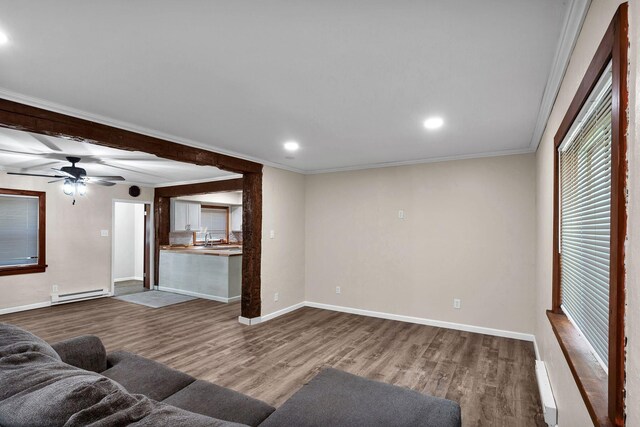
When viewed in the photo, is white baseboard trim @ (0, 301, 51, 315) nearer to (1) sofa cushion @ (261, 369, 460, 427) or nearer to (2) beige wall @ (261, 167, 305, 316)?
(2) beige wall @ (261, 167, 305, 316)

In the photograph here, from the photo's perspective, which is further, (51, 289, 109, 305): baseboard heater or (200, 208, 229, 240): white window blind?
(200, 208, 229, 240): white window blind

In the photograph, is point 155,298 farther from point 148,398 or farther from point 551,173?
point 551,173

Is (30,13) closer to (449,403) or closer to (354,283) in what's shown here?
(449,403)

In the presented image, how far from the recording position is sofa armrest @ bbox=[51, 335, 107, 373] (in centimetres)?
200

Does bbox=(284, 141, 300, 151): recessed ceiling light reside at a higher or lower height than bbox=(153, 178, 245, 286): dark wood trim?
higher

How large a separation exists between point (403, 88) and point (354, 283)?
139 inches

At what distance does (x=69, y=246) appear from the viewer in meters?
5.99

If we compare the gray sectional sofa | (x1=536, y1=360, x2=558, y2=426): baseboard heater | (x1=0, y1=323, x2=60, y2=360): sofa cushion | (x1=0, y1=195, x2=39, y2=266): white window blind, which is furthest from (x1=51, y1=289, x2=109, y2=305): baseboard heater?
(x1=536, y1=360, x2=558, y2=426): baseboard heater

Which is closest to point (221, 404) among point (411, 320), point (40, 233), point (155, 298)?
point (411, 320)

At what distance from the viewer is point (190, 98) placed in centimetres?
248

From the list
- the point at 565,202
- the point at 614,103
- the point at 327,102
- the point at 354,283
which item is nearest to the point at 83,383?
the point at 614,103

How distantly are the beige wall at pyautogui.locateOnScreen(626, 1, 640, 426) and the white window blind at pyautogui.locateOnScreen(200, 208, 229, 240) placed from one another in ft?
29.3

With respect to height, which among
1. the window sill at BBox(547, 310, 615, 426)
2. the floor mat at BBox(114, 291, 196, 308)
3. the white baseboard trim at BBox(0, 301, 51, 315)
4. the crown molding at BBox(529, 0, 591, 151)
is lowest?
the floor mat at BBox(114, 291, 196, 308)

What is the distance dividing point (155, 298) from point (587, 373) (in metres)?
6.55
